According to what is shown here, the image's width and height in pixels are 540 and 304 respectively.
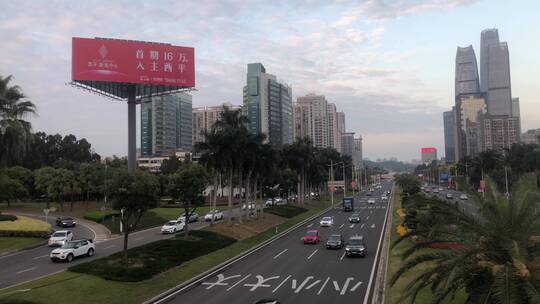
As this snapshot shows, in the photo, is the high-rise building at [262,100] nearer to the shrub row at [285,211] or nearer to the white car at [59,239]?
the shrub row at [285,211]

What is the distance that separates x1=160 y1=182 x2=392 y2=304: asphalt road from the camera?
79.8 ft

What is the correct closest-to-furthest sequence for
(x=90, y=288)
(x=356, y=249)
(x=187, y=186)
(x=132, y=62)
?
(x=90, y=288), (x=356, y=249), (x=187, y=186), (x=132, y=62)

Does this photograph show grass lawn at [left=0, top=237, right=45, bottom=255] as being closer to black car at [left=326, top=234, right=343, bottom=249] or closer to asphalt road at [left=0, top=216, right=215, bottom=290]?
asphalt road at [left=0, top=216, right=215, bottom=290]

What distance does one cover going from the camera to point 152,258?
32.8 m

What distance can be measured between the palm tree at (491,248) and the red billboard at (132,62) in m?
58.1

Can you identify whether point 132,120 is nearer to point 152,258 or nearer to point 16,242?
point 16,242

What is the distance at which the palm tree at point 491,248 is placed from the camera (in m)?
12.2

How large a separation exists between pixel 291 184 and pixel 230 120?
1636 inches

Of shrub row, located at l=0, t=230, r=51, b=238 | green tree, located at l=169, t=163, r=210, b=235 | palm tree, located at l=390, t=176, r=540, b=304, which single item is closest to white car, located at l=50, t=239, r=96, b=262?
green tree, located at l=169, t=163, r=210, b=235

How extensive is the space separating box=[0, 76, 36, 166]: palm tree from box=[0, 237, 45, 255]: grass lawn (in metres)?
7.87

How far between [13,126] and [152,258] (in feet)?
74.0

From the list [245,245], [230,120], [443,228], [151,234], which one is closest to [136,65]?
[230,120]

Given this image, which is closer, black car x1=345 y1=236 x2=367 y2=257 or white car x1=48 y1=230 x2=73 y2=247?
black car x1=345 y1=236 x2=367 y2=257

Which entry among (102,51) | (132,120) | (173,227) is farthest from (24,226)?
(102,51)
